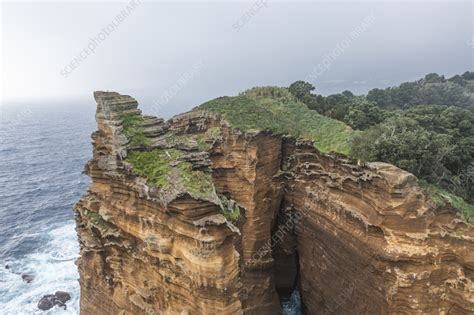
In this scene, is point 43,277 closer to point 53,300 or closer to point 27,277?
point 27,277

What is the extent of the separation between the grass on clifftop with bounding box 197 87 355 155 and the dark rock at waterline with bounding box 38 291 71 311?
18.4 meters

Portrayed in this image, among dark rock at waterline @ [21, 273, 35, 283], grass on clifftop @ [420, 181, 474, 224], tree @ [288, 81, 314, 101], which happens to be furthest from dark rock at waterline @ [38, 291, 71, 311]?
tree @ [288, 81, 314, 101]

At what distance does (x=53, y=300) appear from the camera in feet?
97.6

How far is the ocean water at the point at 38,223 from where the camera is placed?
103ft

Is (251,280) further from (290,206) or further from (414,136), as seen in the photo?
(414,136)

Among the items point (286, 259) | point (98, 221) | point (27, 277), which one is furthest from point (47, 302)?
point (286, 259)

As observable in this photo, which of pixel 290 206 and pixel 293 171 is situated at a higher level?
pixel 293 171

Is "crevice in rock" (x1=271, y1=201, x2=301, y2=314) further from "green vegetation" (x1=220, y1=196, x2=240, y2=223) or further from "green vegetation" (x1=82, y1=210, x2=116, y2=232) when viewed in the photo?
Result: "green vegetation" (x1=82, y1=210, x2=116, y2=232)

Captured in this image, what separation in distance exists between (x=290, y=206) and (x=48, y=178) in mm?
46109

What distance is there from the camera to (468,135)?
2903cm

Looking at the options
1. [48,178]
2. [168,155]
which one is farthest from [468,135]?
[48,178]

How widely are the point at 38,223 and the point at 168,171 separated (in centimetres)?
3495

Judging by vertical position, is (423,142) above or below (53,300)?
above

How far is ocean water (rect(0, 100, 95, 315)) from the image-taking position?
31498 millimetres
